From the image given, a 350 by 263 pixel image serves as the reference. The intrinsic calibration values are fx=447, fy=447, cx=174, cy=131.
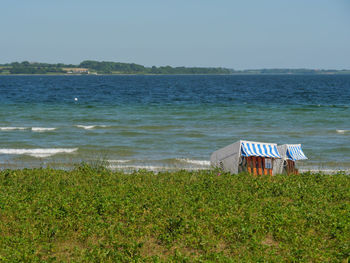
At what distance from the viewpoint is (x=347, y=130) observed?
34.6 metres

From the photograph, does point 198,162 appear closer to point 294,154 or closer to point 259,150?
point 294,154

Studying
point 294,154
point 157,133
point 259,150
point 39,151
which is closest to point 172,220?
point 259,150

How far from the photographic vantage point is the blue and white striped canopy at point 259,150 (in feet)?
55.6

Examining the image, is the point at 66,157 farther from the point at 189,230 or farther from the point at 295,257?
the point at 295,257

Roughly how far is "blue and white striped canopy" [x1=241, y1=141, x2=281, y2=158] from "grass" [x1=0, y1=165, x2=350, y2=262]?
1.62 meters

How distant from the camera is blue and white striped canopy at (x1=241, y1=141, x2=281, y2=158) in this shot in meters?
17.0

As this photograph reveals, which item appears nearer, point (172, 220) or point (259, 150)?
point (172, 220)

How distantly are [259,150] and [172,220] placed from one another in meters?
7.15

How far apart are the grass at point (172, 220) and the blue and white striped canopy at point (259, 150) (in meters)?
1.62

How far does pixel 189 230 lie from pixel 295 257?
2.52 m

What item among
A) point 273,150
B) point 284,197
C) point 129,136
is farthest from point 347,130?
point 284,197

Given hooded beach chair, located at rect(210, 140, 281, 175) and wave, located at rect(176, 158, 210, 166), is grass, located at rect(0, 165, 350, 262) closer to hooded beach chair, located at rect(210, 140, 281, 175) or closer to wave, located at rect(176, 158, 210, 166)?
hooded beach chair, located at rect(210, 140, 281, 175)

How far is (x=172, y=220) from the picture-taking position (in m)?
11.0

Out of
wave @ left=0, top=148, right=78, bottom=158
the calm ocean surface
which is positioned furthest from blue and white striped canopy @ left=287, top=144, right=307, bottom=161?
wave @ left=0, top=148, right=78, bottom=158
